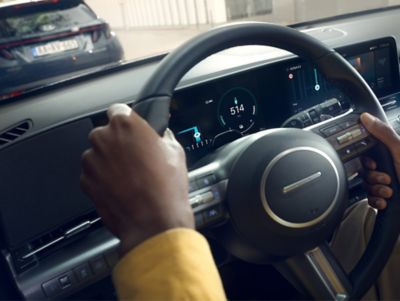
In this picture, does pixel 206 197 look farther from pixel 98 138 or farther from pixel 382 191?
pixel 382 191

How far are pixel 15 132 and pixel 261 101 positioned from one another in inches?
24.3

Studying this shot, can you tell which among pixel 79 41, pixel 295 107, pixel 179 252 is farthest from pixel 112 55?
pixel 179 252

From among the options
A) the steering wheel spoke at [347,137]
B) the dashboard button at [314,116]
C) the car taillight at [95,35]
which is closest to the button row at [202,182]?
the steering wheel spoke at [347,137]

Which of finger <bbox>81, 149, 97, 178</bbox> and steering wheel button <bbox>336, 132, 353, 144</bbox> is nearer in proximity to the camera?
finger <bbox>81, 149, 97, 178</bbox>

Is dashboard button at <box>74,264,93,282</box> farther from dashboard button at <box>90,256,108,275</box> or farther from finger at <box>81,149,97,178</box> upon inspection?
finger at <box>81,149,97,178</box>

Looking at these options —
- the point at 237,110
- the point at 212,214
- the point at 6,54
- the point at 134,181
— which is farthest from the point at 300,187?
the point at 6,54

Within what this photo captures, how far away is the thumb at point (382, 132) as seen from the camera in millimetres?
972

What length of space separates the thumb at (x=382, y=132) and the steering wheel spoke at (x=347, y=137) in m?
0.01

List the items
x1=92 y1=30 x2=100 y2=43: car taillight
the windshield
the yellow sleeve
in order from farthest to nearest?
x1=92 y1=30 x2=100 y2=43: car taillight
the windshield
the yellow sleeve

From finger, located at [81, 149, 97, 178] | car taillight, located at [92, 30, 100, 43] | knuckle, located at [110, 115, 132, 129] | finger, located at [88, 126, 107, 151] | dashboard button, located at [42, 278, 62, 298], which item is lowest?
dashboard button, located at [42, 278, 62, 298]

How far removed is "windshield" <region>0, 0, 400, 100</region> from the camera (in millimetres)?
1692

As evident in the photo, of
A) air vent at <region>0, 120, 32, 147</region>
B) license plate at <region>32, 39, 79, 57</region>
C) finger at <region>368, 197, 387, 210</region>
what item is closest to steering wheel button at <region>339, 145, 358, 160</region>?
finger at <region>368, 197, 387, 210</region>

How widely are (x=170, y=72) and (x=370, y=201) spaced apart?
0.51 metres

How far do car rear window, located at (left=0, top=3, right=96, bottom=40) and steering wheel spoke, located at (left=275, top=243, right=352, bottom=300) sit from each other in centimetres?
133
